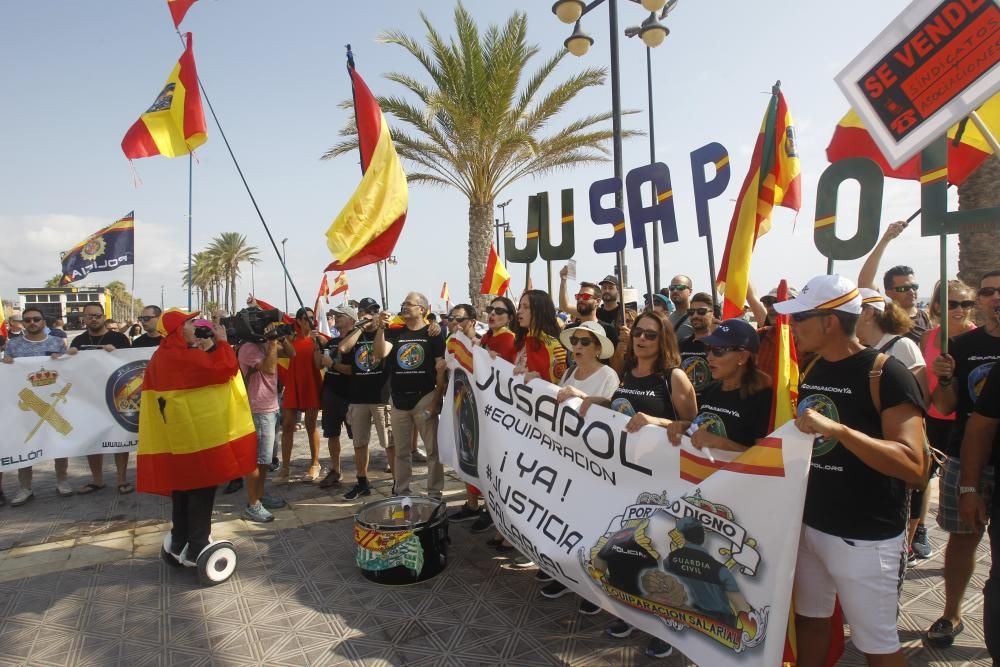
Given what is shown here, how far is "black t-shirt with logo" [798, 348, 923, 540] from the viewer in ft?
7.33

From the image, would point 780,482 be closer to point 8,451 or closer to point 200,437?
point 200,437

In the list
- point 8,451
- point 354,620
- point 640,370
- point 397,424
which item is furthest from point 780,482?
point 8,451

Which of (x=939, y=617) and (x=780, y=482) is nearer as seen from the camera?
(x=780, y=482)

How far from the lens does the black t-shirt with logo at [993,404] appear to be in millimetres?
2582

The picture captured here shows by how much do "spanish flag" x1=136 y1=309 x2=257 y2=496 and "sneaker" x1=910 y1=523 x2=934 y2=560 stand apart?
520 centimetres

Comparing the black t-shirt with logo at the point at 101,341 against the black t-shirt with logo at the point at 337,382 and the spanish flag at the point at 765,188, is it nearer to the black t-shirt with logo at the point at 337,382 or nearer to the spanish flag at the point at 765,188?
the black t-shirt with logo at the point at 337,382

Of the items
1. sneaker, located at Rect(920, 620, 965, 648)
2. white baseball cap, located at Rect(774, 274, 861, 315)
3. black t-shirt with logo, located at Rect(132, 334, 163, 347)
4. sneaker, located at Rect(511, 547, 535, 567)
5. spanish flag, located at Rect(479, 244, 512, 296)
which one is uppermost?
spanish flag, located at Rect(479, 244, 512, 296)

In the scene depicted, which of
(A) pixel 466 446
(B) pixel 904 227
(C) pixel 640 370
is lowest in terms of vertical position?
(A) pixel 466 446

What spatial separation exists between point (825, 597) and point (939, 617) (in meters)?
1.56

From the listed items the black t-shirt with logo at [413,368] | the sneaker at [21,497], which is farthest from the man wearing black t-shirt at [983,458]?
the sneaker at [21,497]

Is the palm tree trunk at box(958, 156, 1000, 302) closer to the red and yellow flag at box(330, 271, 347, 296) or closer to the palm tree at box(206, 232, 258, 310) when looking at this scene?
the red and yellow flag at box(330, 271, 347, 296)

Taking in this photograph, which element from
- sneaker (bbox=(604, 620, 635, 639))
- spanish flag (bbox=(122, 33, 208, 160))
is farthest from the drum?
spanish flag (bbox=(122, 33, 208, 160))

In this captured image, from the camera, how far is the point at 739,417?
271cm

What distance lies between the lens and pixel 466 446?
4555 mm
